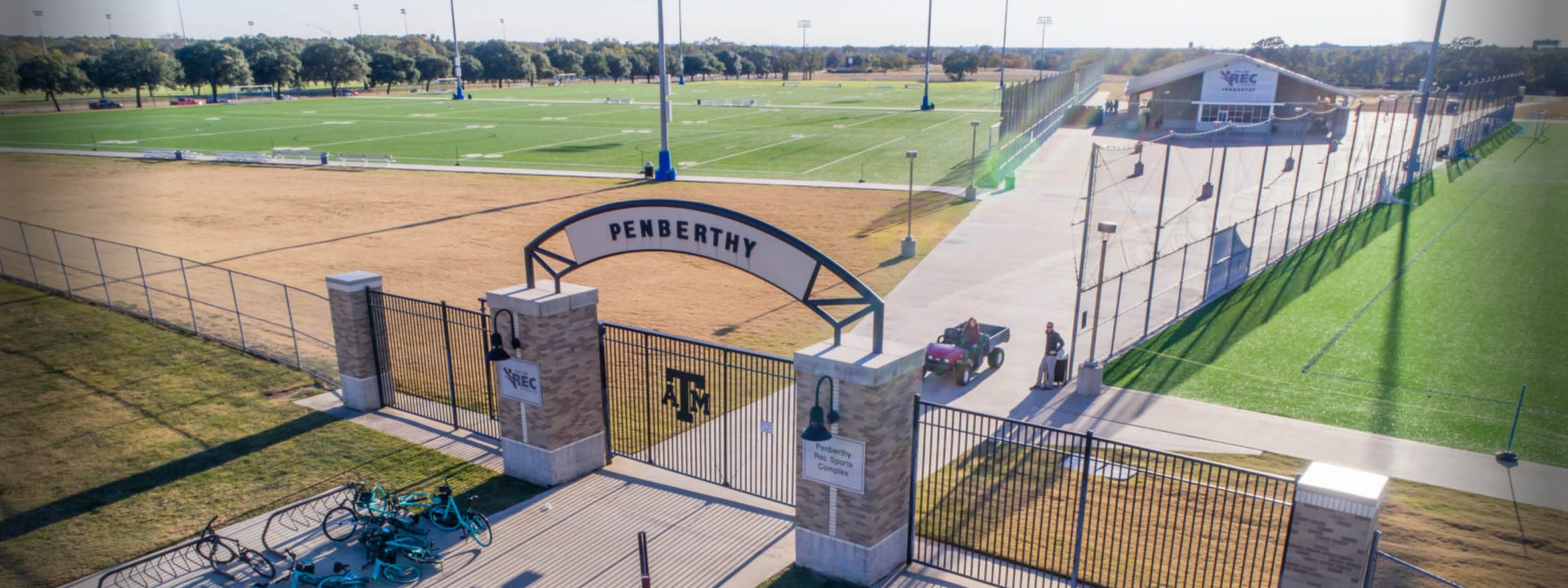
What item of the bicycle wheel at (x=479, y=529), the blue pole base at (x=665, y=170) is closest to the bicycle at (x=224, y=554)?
the bicycle wheel at (x=479, y=529)

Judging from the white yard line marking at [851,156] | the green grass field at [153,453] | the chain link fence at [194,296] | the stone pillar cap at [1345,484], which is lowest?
the green grass field at [153,453]

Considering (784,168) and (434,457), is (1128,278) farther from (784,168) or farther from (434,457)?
(784,168)

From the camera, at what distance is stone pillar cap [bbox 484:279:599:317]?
1201cm

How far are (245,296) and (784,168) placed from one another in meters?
29.1

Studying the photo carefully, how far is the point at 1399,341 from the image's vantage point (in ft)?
60.6

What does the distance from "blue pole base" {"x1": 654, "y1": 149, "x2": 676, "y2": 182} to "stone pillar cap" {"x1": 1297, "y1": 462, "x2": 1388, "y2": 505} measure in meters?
37.3

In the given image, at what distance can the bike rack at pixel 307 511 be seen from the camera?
11.3 meters

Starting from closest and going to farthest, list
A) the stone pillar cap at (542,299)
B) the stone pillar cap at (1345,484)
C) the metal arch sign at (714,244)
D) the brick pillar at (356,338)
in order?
the stone pillar cap at (1345,484)
the metal arch sign at (714,244)
the stone pillar cap at (542,299)
the brick pillar at (356,338)

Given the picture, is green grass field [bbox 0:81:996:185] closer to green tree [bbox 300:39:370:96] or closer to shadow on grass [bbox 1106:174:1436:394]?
shadow on grass [bbox 1106:174:1436:394]

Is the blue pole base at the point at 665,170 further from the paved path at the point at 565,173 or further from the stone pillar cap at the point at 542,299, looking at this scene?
the stone pillar cap at the point at 542,299

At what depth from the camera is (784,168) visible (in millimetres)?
47344

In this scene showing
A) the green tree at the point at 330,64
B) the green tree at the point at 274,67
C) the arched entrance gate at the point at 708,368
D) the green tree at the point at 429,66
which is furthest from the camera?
the green tree at the point at 429,66

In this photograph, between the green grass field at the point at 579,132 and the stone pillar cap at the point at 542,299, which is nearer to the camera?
the stone pillar cap at the point at 542,299

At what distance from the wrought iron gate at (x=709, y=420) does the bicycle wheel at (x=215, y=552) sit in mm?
5010
